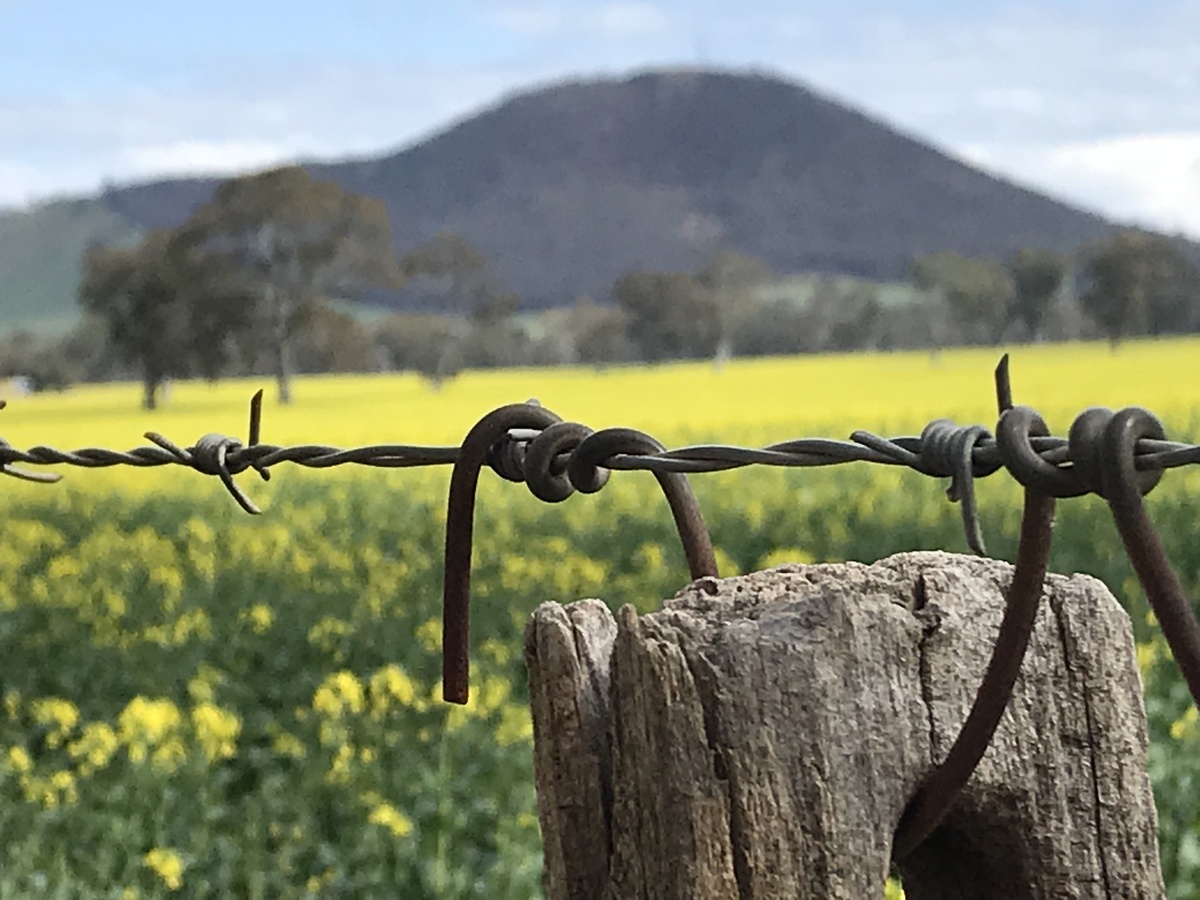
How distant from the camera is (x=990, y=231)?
25.5 m

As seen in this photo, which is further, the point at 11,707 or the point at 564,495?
the point at 11,707

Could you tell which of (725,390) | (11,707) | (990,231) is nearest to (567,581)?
(11,707)

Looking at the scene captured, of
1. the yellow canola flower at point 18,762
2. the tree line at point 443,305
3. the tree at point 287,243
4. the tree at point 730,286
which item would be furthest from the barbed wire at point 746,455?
the tree at point 730,286

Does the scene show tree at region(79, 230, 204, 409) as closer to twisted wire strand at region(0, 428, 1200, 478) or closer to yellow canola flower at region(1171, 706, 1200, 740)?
yellow canola flower at region(1171, 706, 1200, 740)

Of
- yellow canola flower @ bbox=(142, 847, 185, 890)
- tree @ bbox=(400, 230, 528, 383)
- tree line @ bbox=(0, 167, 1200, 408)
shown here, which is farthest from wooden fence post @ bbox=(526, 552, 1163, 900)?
tree @ bbox=(400, 230, 528, 383)

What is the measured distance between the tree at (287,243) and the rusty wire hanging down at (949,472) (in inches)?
693

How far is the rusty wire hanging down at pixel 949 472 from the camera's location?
722 mm

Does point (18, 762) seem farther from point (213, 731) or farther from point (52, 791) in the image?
point (213, 731)

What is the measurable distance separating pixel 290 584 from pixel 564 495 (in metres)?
5.90

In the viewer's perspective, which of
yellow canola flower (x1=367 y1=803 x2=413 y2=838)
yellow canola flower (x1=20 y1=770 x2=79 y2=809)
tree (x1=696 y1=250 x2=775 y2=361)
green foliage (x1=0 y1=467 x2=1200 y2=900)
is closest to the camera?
yellow canola flower (x1=367 y1=803 x2=413 y2=838)

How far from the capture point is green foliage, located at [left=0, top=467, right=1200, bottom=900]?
3.13 m

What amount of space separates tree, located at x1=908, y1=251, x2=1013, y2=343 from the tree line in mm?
34

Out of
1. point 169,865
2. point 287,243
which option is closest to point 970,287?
point 287,243

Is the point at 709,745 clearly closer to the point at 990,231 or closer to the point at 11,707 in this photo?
the point at 11,707
